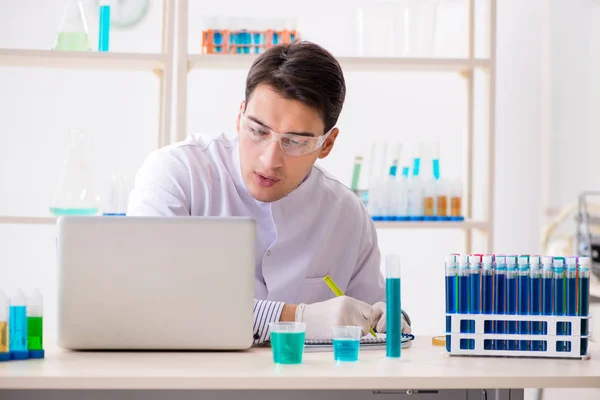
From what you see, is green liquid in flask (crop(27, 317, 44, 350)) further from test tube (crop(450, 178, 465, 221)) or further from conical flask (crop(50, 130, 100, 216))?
test tube (crop(450, 178, 465, 221))

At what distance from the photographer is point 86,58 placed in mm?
2754

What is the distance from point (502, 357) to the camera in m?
1.40

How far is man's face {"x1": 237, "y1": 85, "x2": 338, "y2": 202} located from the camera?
1.75m

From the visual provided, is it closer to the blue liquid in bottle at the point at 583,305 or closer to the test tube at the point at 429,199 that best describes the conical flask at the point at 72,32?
the test tube at the point at 429,199

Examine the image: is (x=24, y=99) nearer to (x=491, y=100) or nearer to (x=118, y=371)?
(x=491, y=100)

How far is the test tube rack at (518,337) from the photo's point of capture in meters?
1.39

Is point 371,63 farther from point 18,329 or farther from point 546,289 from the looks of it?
point 18,329

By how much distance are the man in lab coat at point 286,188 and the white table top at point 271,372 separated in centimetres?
26

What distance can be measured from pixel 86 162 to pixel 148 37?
2.16ft

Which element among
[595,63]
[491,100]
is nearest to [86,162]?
[491,100]

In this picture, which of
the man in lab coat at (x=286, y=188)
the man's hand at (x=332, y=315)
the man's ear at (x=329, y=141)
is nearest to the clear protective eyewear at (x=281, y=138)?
the man in lab coat at (x=286, y=188)

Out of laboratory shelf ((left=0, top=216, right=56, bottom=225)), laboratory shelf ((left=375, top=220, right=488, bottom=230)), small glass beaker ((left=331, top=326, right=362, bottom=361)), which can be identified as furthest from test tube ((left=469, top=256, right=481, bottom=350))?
laboratory shelf ((left=0, top=216, right=56, bottom=225))

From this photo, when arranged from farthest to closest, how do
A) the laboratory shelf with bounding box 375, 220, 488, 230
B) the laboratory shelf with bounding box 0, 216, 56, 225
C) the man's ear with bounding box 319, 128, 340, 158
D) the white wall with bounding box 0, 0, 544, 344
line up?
the white wall with bounding box 0, 0, 544, 344 < the laboratory shelf with bounding box 375, 220, 488, 230 < the laboratory shelf with bounding box 0, 216, 56, 225 < the man's ear with bounding box 319, 128, 340, 158

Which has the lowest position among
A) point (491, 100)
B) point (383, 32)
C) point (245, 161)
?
point (245, 161)
